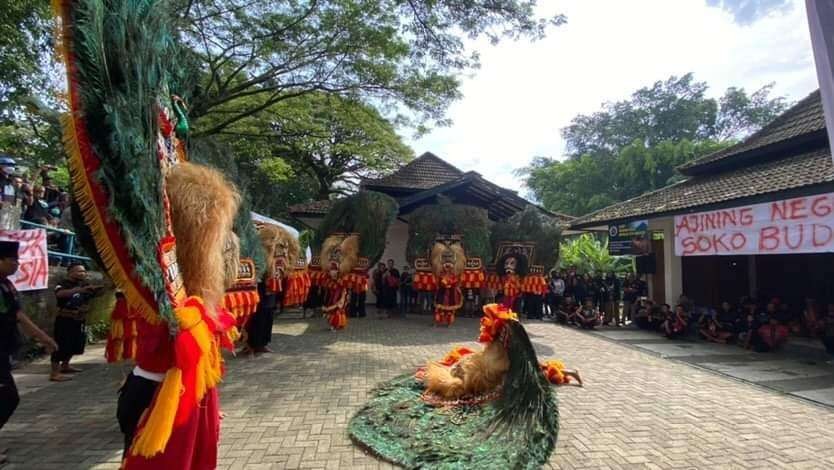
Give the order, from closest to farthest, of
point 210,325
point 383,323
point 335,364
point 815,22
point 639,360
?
point 815,22 → point 210,325 → point 335,364 → point 639,360 → point 383,323

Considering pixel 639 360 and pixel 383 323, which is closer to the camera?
pixel 639 360

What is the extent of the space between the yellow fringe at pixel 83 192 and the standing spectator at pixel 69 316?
4746 millimetres

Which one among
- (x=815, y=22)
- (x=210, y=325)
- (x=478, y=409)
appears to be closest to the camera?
(x=815, y=22)

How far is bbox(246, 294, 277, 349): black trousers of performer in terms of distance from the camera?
6.80 m

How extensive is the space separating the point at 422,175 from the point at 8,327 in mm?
13350

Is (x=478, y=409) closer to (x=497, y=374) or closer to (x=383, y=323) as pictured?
(x=497, y=374)

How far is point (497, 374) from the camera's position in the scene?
4.34 m

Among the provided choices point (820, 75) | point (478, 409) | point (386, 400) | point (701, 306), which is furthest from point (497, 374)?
point (701, 306)

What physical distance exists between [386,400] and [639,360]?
4811mm

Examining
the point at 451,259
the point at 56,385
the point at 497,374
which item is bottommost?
the point at 56,385

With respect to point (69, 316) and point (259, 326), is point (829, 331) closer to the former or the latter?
point (259, 326)

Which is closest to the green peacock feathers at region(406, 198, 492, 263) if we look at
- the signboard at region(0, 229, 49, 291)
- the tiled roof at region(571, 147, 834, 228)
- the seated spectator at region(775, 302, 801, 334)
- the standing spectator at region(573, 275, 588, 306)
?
the standing spectator at region(573, 275, 588, 306)

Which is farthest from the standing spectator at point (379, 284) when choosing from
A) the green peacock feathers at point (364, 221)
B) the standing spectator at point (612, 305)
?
the standing spectator at point (612, 305)

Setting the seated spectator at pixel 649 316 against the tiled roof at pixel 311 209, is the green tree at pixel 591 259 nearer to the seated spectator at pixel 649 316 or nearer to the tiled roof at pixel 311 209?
the seated spectator at pixel 649 316
